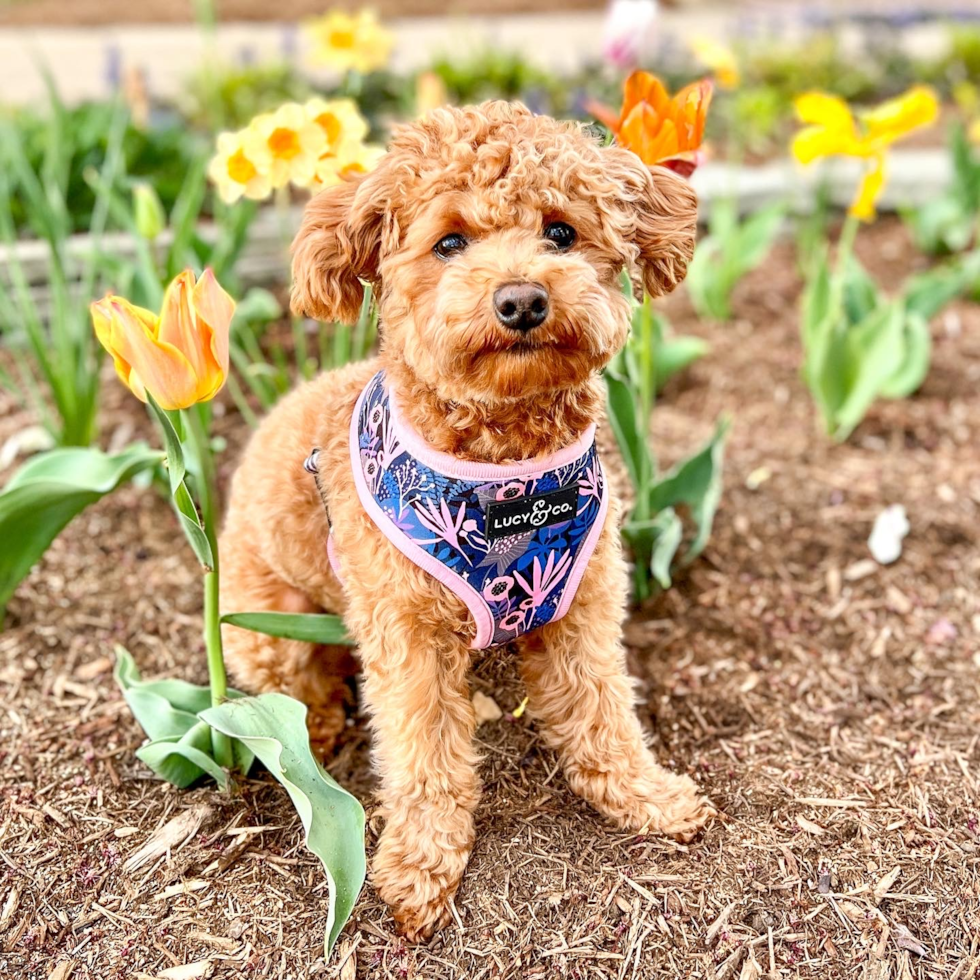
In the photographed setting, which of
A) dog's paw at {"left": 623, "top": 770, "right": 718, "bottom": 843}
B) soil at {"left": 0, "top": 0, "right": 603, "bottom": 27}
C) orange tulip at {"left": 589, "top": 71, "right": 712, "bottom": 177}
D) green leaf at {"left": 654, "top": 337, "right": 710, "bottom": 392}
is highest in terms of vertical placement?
orange tulip at {"left": 589, "top": 71, "right": 712, "bottom": 177}

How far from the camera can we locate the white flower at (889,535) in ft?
11.0

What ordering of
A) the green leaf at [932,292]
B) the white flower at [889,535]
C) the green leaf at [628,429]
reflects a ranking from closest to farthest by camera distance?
the green leaf at [628,429] → the white flower at [889,535] → the green leaf at [932,292]

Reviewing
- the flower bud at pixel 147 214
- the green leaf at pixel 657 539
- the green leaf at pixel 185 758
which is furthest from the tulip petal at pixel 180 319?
the green leaf at pixel 657 539

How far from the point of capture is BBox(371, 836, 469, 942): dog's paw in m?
2.21

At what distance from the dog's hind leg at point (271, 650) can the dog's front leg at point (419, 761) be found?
413 millimetres

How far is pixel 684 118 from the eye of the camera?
7.78 feet

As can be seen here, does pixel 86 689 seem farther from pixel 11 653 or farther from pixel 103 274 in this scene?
pixel 103 274

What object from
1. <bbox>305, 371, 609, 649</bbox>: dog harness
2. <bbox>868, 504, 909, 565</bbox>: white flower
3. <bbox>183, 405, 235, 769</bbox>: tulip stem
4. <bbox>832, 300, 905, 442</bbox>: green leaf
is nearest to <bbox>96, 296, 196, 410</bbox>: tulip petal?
<bbox>183, 405, 235, 769</bbox>: tulip stem

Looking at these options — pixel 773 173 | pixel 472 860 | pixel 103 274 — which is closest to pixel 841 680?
pixel 472 860

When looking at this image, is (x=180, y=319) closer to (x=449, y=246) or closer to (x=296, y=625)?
(x=449, y=246)

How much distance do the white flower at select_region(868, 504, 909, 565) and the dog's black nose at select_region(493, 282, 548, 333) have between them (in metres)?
2.02

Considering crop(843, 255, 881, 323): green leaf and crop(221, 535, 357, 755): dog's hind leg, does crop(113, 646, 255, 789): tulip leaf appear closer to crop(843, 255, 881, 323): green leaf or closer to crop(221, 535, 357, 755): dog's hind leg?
crop(221, 535, 357, 755): dog's hind leg

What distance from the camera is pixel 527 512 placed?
2100mm

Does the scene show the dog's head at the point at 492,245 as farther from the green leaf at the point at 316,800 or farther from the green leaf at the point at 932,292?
the green leaf at the point at 932,292
